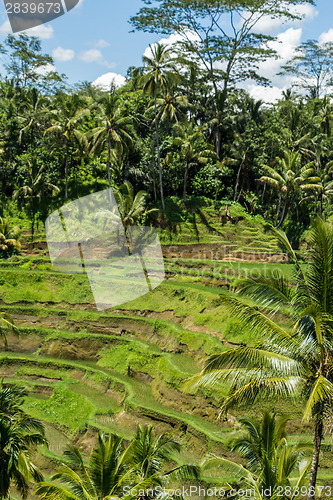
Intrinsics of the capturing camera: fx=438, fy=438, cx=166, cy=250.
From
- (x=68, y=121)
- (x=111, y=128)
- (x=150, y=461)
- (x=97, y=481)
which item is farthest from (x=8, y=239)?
(x=97, y=481)

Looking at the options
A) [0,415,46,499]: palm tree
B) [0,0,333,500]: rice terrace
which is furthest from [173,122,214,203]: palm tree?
[0,415,46,499]: palm tree

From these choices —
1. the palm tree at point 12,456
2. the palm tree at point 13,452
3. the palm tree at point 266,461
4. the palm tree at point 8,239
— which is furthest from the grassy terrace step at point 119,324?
the palm tree at point 12,456

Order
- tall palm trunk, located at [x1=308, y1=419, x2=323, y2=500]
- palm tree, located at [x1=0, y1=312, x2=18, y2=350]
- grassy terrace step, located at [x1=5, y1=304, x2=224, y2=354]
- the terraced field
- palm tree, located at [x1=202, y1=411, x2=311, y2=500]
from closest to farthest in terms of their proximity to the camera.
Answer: tall palm trunk, located at [x1=308, y1=419, x2=323, y2=500] → palm tree, located at [x1=202, y1=411, x2=311, y2=500] → palm tree, located at [x1=0, y1=312, x2=18, y2=350] → the terraced field → grassy terrace step, located at [x1=5, y1=304, x2=224, y2=354]

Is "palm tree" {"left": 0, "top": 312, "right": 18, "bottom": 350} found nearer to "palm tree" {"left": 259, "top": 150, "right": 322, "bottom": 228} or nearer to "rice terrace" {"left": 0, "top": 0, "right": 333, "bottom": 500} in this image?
"rice terrace" {"left": 0, "top": 0, "right": 333, "bottom": 500}

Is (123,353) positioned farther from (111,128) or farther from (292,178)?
(292,178)

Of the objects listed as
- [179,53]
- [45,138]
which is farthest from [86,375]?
[179,53]

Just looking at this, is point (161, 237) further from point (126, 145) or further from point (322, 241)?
point (322, 241)

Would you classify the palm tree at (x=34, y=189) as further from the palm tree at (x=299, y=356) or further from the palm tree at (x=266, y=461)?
the palm tree at (x=299, y=356)
